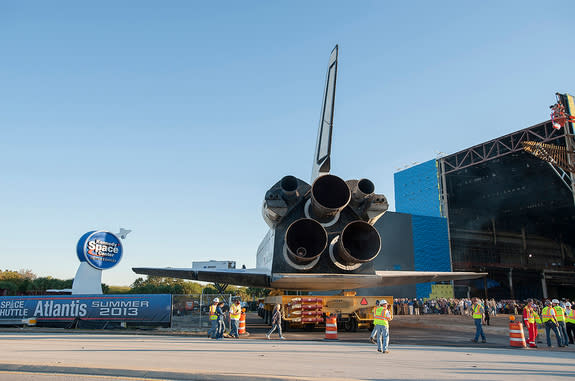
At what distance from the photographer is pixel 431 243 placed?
131 ft

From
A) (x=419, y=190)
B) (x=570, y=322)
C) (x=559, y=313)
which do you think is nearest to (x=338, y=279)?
(x=559, y=313)

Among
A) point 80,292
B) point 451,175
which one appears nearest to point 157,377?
point 80,292

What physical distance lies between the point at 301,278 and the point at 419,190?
35351 millimetres

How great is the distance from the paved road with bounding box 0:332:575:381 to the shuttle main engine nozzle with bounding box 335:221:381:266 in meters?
2.28

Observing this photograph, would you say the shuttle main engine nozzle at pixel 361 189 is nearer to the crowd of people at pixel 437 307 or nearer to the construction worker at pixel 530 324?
the construction worker at pixel 530 324

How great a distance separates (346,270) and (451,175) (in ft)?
109

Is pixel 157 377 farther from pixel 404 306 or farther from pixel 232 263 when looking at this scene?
pixel 232 263

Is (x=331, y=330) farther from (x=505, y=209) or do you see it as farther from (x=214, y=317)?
(x=505, y=209)

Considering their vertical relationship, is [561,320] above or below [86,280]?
below

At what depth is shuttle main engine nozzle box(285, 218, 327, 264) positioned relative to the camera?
9.66 meters

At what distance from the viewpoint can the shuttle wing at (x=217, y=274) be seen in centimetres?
1203

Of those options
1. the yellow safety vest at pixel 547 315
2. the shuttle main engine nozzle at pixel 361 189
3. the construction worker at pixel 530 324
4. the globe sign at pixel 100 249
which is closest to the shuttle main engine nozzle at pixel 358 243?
the shuttle main engine nozzle at pixel 361 189

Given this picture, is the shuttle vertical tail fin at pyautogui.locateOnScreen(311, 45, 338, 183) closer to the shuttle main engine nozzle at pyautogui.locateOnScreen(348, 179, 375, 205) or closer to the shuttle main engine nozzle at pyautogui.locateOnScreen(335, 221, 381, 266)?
the shuttle main engine nozzle at pyautogui.locateOnScreen(348, 179, 375, 205)

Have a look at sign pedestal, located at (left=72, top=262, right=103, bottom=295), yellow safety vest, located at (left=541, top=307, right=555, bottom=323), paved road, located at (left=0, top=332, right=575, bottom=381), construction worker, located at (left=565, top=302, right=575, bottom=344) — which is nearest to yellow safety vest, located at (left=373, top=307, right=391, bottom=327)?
paved road, located at (left=0, top=332, right=575, bottom=381)
